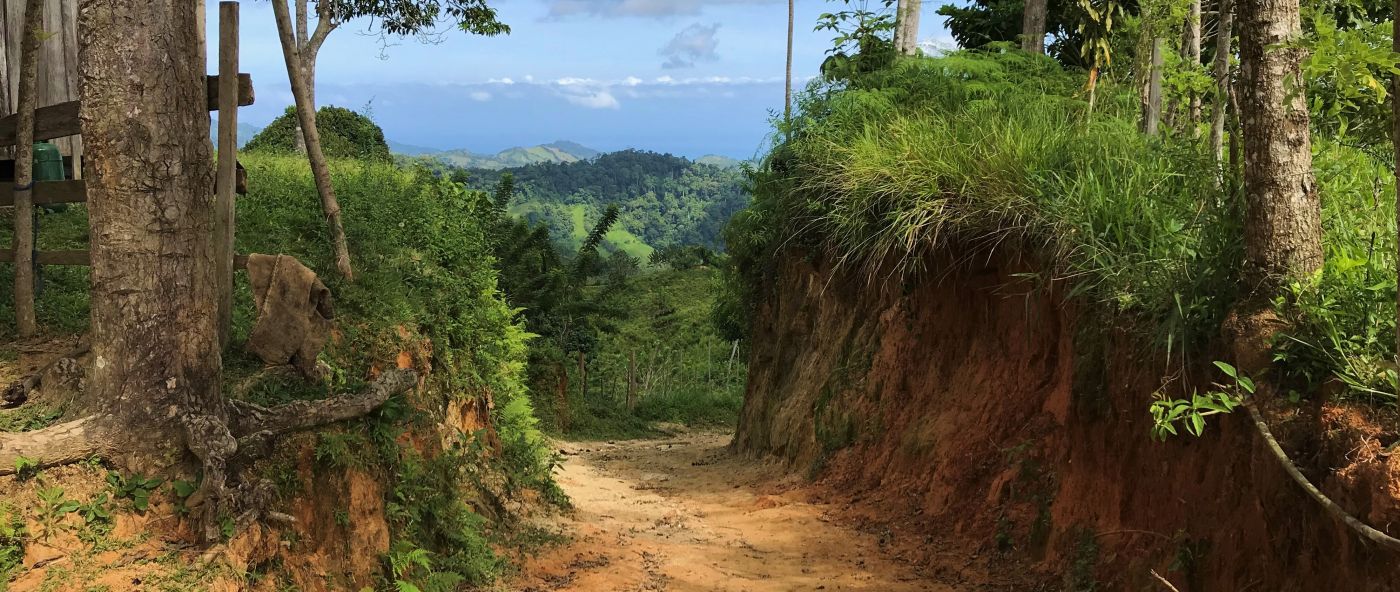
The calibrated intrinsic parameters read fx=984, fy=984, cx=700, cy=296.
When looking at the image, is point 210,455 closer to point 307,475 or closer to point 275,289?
point 307,475

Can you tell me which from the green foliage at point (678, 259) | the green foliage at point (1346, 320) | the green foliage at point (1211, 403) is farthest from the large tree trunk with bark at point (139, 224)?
the green foliage at point (678, 259)

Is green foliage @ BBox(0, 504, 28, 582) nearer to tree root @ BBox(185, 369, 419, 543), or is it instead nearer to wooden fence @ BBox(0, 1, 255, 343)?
tree root @ BBox(185, 369, 419, 543)

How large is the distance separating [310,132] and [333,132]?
11.9 meters

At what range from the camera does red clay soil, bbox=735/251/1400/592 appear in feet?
12.6

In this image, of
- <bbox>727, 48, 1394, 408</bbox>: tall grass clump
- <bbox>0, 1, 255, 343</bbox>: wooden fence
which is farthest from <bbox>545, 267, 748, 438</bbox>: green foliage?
<bbox>0, 1, 255, 343</bbox>: wooden fence

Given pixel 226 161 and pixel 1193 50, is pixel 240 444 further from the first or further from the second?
pixel 1193 50

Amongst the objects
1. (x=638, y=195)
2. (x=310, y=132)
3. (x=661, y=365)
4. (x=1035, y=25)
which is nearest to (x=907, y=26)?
(x=1035, y=25)

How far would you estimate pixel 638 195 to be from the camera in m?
69.5

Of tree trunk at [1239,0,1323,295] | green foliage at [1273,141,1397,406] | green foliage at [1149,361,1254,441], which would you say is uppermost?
tree trunk at [1239,0,1323,295]

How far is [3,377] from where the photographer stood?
5000mm

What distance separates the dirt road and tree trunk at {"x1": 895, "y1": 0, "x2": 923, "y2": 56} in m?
6.07

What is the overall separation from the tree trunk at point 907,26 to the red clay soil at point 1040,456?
149 inches

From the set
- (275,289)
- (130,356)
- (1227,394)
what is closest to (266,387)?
(275,289)

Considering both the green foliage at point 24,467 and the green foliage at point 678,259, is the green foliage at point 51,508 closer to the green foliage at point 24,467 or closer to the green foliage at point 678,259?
the green foliage at point 24,467
